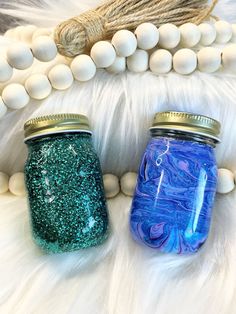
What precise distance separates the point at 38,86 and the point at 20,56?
0.04 meters

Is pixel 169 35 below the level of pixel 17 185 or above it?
above

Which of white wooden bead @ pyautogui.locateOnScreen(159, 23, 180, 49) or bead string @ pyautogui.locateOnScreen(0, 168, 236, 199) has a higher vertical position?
white wooden bead @ pyautogui.locateOnScreen(159, 23, 180, 49)

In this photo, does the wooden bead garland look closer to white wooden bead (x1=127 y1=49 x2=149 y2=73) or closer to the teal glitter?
white wooden bead (x1=127 y1=49 x2=149 y2=73)

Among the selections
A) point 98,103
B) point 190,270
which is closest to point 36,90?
point 98,103

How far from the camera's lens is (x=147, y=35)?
56cm

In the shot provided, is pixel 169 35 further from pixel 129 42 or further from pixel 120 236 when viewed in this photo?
pixel 120 236

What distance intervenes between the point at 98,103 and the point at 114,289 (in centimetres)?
25

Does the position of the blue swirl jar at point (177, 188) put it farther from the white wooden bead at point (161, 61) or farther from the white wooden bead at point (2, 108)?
the white wooden bead at point (2, 108)

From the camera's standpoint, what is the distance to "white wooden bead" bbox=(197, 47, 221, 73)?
22.2 inches

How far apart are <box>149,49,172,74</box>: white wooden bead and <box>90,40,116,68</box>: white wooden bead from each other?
6 cm

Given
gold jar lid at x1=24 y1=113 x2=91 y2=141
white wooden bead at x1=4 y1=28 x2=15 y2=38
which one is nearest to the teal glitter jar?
gold jar lid at x1=24 y1=113 x2=91 y2=141

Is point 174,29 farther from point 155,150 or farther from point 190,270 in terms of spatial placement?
point 190,270

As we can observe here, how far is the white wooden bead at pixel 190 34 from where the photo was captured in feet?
1.89

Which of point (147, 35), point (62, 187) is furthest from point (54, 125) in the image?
point (147, 35)
